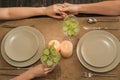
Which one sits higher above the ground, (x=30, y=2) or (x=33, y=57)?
(x=30, y=2)

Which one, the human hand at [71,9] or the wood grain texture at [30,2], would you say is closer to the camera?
the human hand at [71,9]

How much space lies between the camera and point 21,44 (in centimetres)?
142

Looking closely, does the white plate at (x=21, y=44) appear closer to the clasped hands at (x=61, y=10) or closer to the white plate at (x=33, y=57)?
the white plate at (x=33, y=57)

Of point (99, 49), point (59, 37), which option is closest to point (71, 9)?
point (59, 37)

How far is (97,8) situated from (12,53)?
0.58 metres

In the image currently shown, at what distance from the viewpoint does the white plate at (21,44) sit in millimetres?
1379

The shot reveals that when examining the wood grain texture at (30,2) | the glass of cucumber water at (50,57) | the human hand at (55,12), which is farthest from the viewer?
the wood grain texture at (30,2)

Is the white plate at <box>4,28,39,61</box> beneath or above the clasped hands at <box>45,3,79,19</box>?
beneath

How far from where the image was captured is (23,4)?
5.66ft

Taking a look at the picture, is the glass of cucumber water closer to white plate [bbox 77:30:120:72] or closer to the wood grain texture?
white plate [bbox 77:30:120:72]

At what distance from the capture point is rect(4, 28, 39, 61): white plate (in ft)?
4.52

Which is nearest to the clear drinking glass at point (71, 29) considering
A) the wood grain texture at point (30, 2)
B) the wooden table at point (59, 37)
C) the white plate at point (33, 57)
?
the wooden table at point (59, 37)

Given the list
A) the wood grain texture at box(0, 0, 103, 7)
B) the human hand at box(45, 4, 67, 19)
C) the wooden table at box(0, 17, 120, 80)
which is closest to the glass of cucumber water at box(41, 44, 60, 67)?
the wooden table at box(0, 17, 120, 80)

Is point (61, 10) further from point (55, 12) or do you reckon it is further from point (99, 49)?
point (99, 49)
